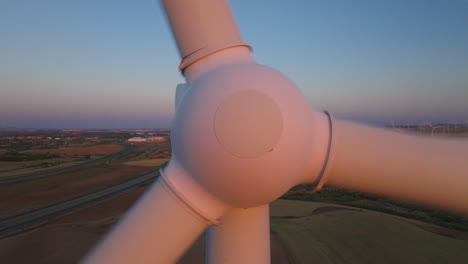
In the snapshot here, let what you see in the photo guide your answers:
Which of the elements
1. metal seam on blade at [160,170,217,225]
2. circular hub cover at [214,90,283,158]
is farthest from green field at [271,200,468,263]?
circular hub cover at [214,90,283,158]

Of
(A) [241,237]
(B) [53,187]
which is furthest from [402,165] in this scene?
(B) [53,187]

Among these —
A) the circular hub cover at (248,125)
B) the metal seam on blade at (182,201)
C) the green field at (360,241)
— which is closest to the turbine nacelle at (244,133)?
the circular hub cover at (248,125)

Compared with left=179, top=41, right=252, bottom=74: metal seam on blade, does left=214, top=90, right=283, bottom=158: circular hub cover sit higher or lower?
lower

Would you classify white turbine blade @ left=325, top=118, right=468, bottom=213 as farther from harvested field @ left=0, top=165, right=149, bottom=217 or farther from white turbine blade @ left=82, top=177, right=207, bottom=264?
harvested field @ left=0, top=165, right=149, bottom=217

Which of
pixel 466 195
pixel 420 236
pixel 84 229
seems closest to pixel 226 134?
pixel 466 195

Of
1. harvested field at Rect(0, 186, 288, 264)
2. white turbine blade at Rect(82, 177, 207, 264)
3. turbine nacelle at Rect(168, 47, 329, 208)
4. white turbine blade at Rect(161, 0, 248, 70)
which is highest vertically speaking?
white turbine blade at Rect(161, 0, 248, 70)

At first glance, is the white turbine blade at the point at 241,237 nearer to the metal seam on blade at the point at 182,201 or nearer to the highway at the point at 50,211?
the metal seam on blade at the point at 182,201

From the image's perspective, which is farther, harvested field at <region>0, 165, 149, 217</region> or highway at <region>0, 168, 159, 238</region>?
harvested field at <region>0, 165, 149, 217</region>

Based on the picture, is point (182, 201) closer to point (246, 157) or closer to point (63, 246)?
point (246, 157)

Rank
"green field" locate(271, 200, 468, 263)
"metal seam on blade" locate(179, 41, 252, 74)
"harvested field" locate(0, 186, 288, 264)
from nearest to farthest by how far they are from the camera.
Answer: "metal seam on blade" locate(179, 41, 252, 74) < "green field" locate(271, 200, 468, 263) < "harvested field" locate(0, 186, 288, 264)
